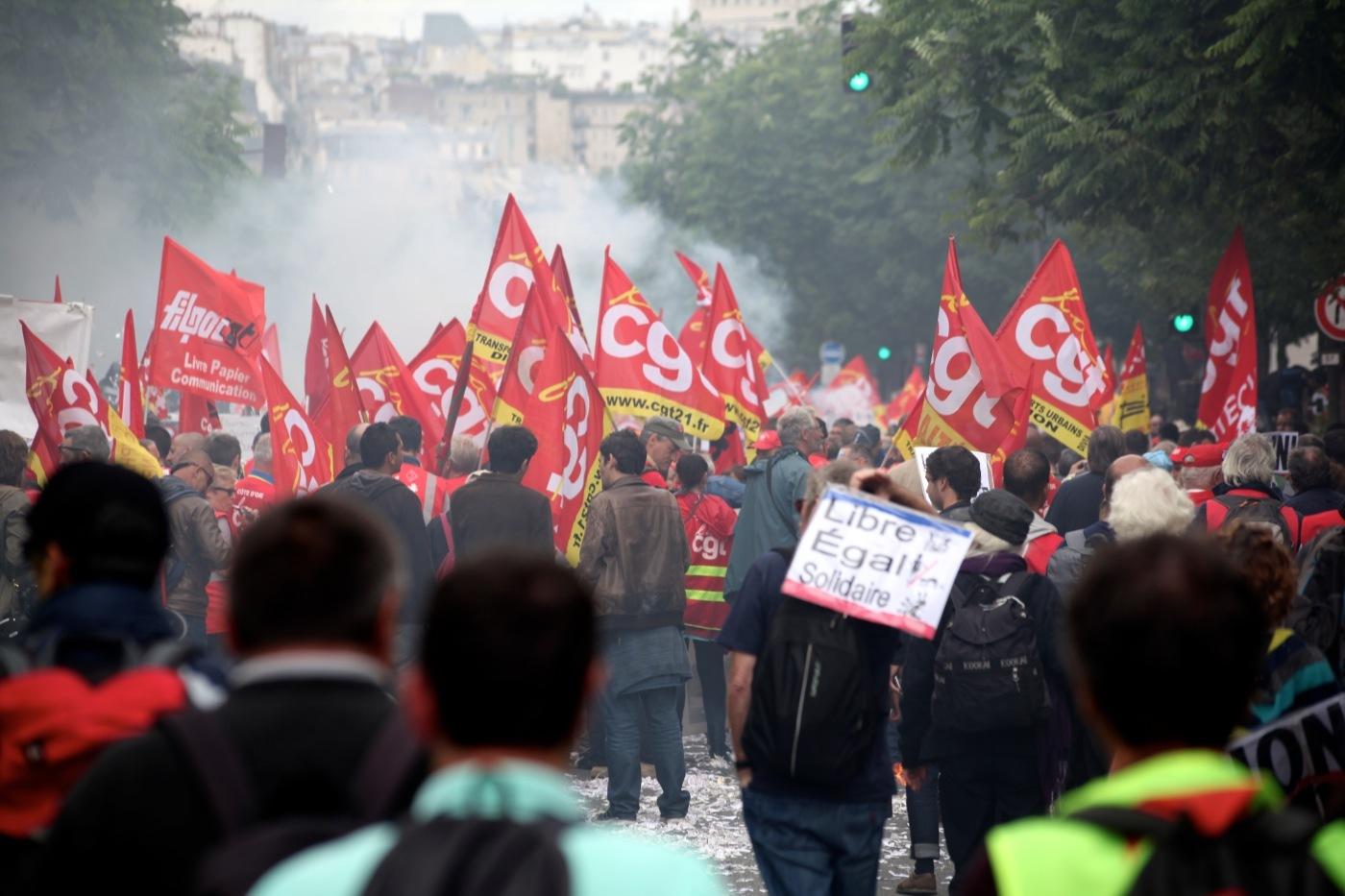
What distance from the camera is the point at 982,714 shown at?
6156 mm

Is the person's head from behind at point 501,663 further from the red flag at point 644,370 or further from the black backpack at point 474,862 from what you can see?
the red flag at point 644,370

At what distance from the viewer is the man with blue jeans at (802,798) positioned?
5.17 metres

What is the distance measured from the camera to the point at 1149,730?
2336 millimetres

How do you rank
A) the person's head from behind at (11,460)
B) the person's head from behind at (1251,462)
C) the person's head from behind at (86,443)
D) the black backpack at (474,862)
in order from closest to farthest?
the black backpack at (474,862) < the person's head from behind at (1251,462) < the person's head from behind at (11,460) < the person's head from behind at (86,443)

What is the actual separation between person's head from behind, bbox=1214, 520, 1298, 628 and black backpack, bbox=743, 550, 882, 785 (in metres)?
1.06

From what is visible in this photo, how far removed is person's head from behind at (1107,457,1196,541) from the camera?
20.3ft

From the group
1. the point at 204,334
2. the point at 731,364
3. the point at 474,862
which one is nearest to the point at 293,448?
the point at 204,334

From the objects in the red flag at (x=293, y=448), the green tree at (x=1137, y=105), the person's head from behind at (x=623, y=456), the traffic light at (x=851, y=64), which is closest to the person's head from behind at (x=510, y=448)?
the person's head from behind at (x=623, y=456)

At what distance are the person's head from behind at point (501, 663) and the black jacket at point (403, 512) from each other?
22.0 ft

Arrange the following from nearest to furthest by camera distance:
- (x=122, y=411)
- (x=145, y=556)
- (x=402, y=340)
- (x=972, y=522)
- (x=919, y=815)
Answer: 1. (x=145, y=556)
2. (x=972, y=522)
3. (x=919, y=815)
4. (x=122, y=411)
5. (x=402, y=340)

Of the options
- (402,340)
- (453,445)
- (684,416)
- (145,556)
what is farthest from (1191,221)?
(402,340)

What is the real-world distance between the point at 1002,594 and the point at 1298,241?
12988 mm

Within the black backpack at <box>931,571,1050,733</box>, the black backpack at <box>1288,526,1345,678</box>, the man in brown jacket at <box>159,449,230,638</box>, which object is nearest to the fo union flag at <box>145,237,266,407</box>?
the man in brown jacket at <box>159,449,230,638</box>

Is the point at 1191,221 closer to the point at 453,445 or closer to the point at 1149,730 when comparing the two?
the point at 453,445
